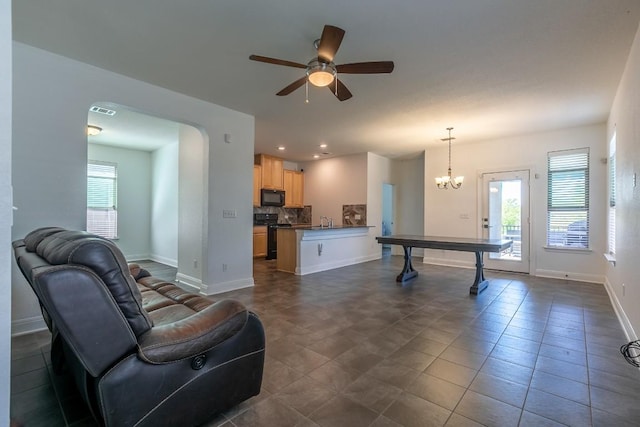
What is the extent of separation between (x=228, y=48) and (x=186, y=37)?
0.37 meters

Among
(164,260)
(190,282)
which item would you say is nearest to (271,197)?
(164,260)

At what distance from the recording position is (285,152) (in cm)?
768

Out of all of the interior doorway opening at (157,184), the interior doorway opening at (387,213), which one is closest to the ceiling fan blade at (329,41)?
the interior doorway opening at (157,184)

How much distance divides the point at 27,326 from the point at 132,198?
16.4 ft

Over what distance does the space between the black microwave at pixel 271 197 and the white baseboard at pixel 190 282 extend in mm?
3126

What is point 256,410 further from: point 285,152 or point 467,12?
point 285,152

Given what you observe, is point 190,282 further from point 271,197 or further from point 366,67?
point 366,67

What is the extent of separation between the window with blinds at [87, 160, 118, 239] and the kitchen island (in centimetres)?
415

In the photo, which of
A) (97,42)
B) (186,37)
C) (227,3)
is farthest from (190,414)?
(97,42)

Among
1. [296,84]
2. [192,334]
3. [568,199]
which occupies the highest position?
[296,84]

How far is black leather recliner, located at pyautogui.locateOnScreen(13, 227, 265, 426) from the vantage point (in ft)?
3.82

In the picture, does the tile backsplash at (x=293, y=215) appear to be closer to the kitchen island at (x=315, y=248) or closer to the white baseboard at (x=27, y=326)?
the kitchen island at (x=315, y=248)

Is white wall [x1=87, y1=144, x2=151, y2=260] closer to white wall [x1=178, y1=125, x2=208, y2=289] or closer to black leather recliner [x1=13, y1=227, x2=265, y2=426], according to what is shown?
white wall [x1=178, y1=125, x2=208, y2=289]

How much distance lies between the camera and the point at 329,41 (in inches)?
92.1
